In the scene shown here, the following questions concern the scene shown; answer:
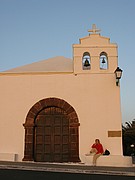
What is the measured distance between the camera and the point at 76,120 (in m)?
12.8

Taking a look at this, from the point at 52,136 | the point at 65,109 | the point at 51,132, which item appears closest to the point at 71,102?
the point at 65,109

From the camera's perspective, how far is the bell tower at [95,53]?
1344 cm

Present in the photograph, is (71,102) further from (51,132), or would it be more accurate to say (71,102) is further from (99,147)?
(99,147)

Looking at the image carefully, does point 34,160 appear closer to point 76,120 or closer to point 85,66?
point 76,120

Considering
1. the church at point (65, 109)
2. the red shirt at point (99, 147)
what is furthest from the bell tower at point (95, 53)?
the red shirt at point (99, 147)

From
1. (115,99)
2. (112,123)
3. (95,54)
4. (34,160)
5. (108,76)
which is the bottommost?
(34,160)

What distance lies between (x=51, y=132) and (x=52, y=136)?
0.62 feet

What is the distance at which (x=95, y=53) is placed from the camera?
13625mm

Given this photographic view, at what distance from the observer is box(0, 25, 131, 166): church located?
1264cm

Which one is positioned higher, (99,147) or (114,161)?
(99,147)

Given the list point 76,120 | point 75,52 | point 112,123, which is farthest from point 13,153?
point 75,52

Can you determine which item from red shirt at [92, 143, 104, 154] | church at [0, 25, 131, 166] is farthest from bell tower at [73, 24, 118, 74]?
red shirt at [92, 143, 104, 154]

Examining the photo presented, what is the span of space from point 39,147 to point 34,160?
24.4 inches

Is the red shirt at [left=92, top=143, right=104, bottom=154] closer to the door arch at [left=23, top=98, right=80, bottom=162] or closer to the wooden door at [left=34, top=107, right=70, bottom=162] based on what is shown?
the door arch at [left=23, top=98, right=80, bottom=162]
